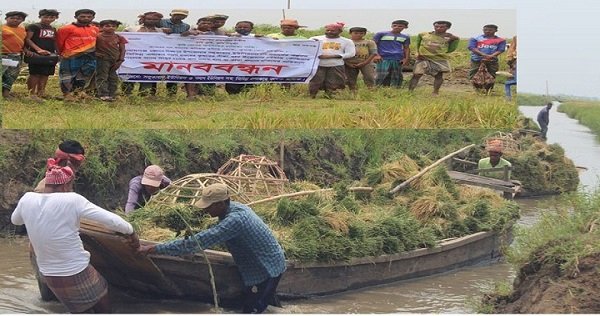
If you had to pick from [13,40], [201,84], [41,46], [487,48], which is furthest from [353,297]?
[13,40]

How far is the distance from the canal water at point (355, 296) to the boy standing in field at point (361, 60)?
118 inches

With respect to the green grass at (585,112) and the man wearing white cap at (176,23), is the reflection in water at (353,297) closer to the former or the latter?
the man wearing white cap at (176,23)

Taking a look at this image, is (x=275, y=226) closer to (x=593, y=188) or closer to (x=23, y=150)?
(x=593, y=188)

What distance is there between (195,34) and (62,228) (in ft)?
17.9

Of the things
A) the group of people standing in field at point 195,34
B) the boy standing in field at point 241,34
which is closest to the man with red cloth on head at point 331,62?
the group of people standing in field at point 195,34

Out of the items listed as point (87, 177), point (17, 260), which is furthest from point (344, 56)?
point (17, 260)

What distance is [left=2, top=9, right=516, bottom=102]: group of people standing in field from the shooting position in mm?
13125

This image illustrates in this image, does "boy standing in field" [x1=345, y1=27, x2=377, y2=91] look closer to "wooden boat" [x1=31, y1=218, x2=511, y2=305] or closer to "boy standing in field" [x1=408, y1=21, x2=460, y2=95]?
"boy standing in field" [x1=408, y1=21, x2=460, y2=95]

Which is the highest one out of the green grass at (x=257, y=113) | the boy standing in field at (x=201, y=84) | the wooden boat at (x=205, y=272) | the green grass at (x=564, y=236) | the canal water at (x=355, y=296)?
the boy standing in field at (x=201, y=84)

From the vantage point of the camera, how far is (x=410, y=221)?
11641 mm

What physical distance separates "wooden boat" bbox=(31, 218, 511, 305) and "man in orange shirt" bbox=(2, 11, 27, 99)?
411cm

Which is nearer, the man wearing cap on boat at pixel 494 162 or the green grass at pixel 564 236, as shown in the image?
the green grass at pixel 564 236

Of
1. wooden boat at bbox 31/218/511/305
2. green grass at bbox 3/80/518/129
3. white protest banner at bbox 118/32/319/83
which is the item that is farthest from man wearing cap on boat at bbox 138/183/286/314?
white protest banner at bbox 118/32/319/83

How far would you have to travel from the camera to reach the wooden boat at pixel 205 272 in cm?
937
